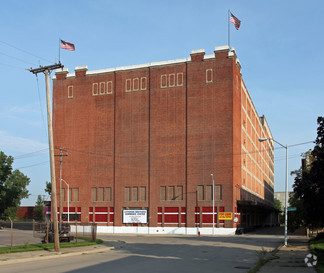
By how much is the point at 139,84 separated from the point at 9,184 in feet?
174

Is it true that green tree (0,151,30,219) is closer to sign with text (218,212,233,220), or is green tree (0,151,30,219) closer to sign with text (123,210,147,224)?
sign with text (123,210,147,224)

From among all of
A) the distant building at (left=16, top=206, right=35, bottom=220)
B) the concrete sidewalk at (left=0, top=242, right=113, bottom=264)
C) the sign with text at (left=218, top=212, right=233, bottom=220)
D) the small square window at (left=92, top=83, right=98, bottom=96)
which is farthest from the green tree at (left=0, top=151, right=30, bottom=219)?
the concrete sidewalk at (left=0, top=242, right=113, bottom=264)

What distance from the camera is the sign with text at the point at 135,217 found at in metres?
66.3

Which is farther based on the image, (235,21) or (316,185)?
(235,21)

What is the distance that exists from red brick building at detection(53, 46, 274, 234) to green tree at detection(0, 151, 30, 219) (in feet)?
110

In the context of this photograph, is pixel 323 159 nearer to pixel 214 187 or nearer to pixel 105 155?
pixel 214 187

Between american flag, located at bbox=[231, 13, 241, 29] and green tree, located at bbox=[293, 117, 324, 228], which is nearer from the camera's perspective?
green tree, located at bbox=[293, 117, 324, 228]

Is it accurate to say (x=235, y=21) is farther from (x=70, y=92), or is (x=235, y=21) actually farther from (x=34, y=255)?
(x=34, y=255)

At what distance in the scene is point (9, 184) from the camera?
10369 centimetres

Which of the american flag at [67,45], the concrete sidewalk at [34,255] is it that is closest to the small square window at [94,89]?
the american flag at [67,45]

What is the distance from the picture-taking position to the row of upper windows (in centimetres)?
6638

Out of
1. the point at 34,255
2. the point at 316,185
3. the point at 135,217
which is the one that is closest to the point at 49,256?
the point at 34,255

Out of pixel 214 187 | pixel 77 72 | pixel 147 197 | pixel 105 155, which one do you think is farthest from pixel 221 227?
pixel 77 72

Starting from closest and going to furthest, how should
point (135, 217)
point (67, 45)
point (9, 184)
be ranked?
point (67, 45) < point (135, 217) < point (9, 184)
